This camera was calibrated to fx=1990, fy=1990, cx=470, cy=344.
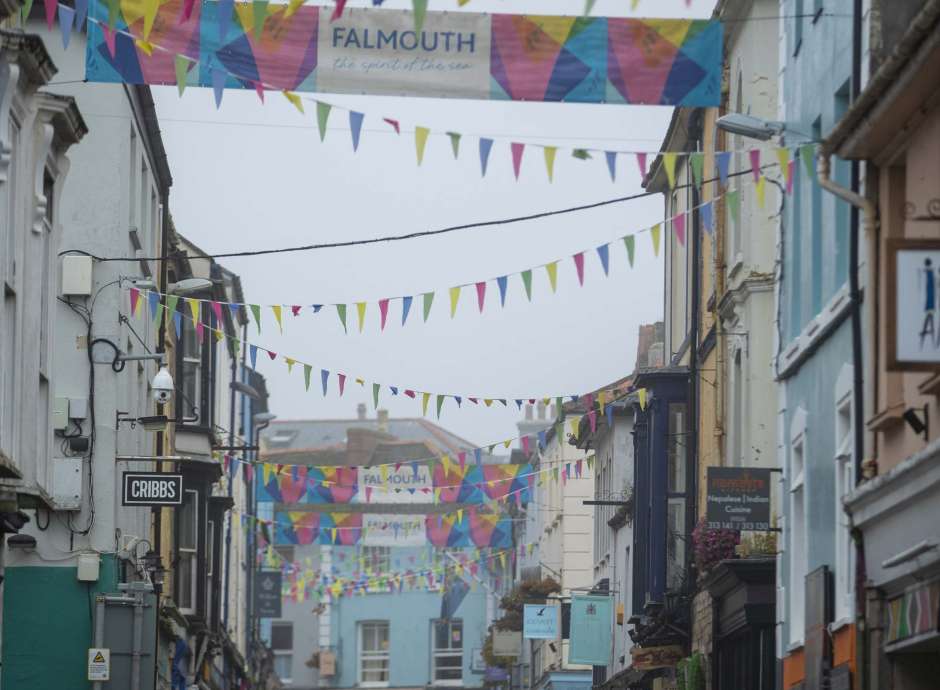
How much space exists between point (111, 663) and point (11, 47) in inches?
497

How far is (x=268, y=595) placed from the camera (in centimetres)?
6219

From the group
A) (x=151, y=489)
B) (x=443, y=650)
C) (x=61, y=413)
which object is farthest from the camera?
(x=443, y=650)

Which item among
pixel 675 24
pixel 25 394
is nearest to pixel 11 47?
pixel 25 394

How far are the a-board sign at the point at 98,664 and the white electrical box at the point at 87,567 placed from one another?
1.02 metres

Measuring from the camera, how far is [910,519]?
15.8m

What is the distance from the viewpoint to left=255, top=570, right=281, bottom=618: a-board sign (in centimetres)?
6209

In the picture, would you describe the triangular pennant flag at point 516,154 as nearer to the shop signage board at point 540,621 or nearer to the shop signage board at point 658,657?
the shop signage board at point 658,657

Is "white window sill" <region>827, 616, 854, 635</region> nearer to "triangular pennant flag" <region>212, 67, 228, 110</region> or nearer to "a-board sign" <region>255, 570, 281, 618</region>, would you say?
"triangular pennant flag" <region>212, 67, 228, 110</region>

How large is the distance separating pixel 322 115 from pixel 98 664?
12.6 meters

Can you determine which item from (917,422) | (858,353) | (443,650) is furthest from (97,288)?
(443,650)

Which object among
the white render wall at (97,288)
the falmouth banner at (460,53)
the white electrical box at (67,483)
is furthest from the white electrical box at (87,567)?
the falmouth banner at (460,53)

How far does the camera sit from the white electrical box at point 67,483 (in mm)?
27719

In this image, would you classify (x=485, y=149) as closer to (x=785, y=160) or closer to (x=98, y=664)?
(x=785, y=160)

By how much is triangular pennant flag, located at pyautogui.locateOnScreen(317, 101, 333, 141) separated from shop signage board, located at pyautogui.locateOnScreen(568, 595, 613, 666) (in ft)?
89.7
